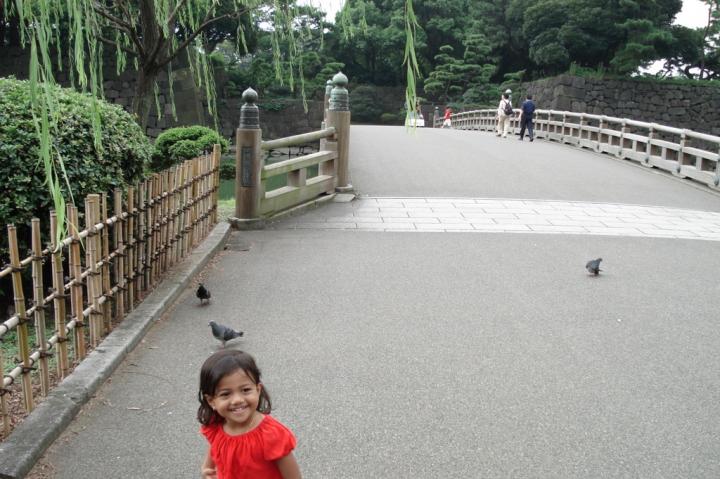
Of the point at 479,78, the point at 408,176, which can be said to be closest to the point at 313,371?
the point at 408,176

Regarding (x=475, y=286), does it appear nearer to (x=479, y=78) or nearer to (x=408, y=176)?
(x=408, y=176)

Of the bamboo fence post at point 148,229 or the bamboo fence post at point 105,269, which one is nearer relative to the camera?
the bamboo fence post at point 105,269

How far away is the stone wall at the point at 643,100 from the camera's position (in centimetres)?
3253

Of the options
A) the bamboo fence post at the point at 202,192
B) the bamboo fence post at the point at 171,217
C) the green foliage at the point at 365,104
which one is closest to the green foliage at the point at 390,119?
the green foliage at the point at 365,104

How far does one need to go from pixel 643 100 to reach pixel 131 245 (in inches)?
1290

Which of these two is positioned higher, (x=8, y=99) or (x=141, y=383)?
(x=8, y=99)

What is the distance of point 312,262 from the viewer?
6.69 meters

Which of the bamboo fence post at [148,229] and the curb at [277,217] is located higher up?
the bamboo fence post at [148,229]

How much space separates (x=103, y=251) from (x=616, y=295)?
157 inches

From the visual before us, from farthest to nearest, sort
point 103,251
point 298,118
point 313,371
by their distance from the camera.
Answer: point 298,118, point 103,251, point 313,371

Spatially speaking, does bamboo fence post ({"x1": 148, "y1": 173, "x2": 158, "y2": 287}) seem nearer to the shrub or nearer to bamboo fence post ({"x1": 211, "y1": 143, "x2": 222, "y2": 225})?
bamboo fence post ({"x1": 211, "y1": 143, "x2": 222, "y2": 225})

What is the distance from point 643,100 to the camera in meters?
33.2

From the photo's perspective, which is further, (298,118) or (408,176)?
(298,118)

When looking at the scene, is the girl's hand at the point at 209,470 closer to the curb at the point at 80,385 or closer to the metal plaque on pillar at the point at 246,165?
the curb at the point at 80,385
